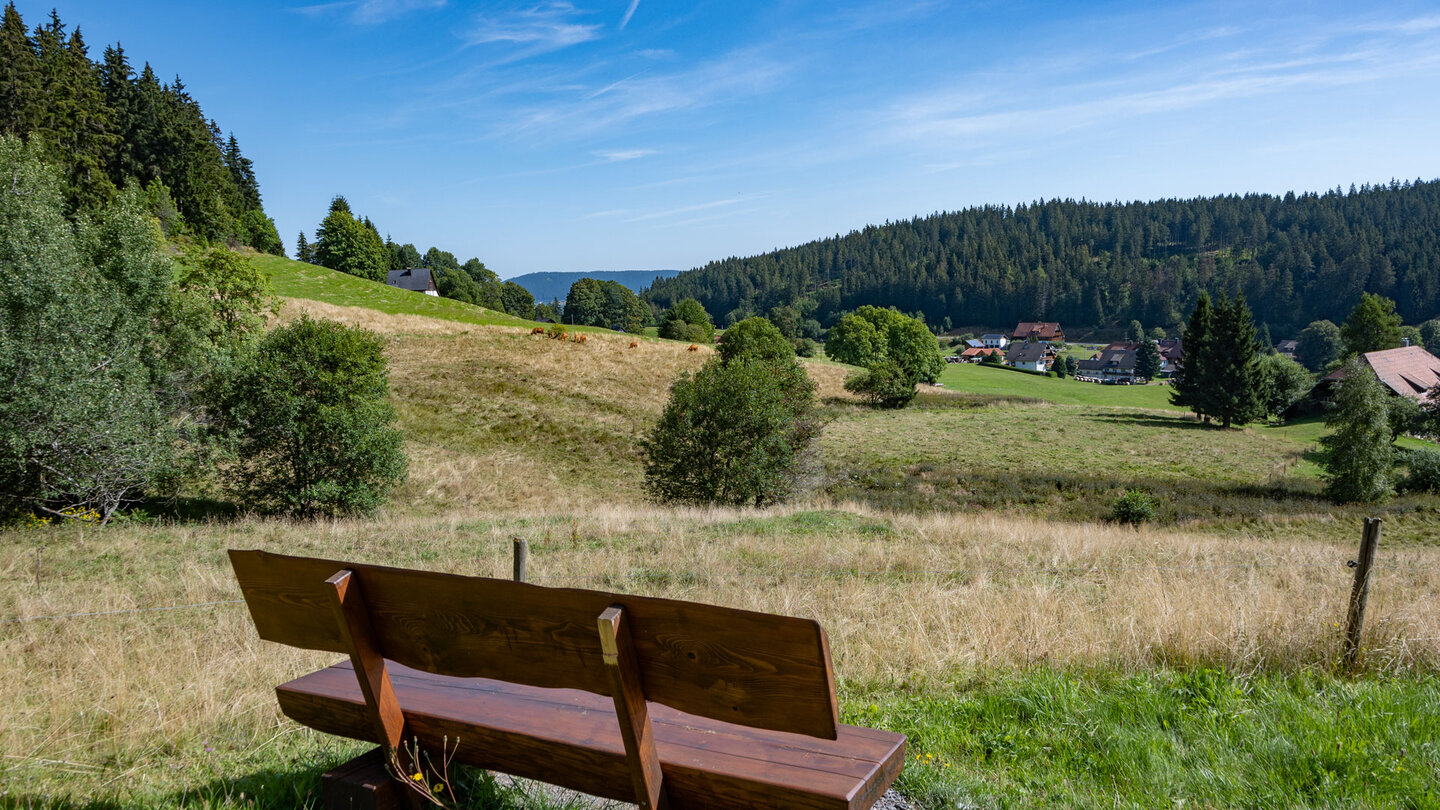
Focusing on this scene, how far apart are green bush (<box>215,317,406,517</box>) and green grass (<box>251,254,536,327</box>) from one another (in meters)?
40.0

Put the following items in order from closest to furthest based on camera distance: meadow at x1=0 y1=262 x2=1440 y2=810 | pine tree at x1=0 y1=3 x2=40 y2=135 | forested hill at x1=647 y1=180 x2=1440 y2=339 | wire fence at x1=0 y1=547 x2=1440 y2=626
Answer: meadow at x1=0 y1=262 x2=1440 y2=810 → wire fence at x1=0 y1=547 x2=1440 y2=626 → pine tree at x1=0 y1=3 x2=40 y2=135 → forested hill at x1=647 y1=180 x2=1440 y2=339

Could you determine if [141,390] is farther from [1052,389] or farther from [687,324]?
[1052,389]

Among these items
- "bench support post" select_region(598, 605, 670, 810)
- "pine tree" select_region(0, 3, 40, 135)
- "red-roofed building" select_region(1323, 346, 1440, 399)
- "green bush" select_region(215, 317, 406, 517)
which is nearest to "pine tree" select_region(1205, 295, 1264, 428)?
"red-roofed building" select_region(1323, 346, 1440, 399)

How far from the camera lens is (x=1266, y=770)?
3.38m

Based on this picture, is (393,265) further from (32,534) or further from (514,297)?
(32,534)

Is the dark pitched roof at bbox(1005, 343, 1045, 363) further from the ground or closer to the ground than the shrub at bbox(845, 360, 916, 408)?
closer to the ground

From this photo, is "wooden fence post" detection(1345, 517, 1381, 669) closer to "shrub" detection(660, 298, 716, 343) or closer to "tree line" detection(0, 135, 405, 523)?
"tree line" detection(0, 135, 405, 523)

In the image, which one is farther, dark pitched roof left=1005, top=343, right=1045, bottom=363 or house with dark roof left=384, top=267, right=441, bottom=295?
dark pitched roof left=1005, top=343, right=1045, bottom=363

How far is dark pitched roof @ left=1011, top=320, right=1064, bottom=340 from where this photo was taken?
17138cm

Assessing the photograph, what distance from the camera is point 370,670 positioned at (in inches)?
112

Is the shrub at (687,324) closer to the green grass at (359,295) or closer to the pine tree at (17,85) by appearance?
the green grass at (359,295)

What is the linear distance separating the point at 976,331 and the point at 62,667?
639ft

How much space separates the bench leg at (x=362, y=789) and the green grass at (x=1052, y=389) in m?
76.9

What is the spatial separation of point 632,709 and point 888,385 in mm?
58290
